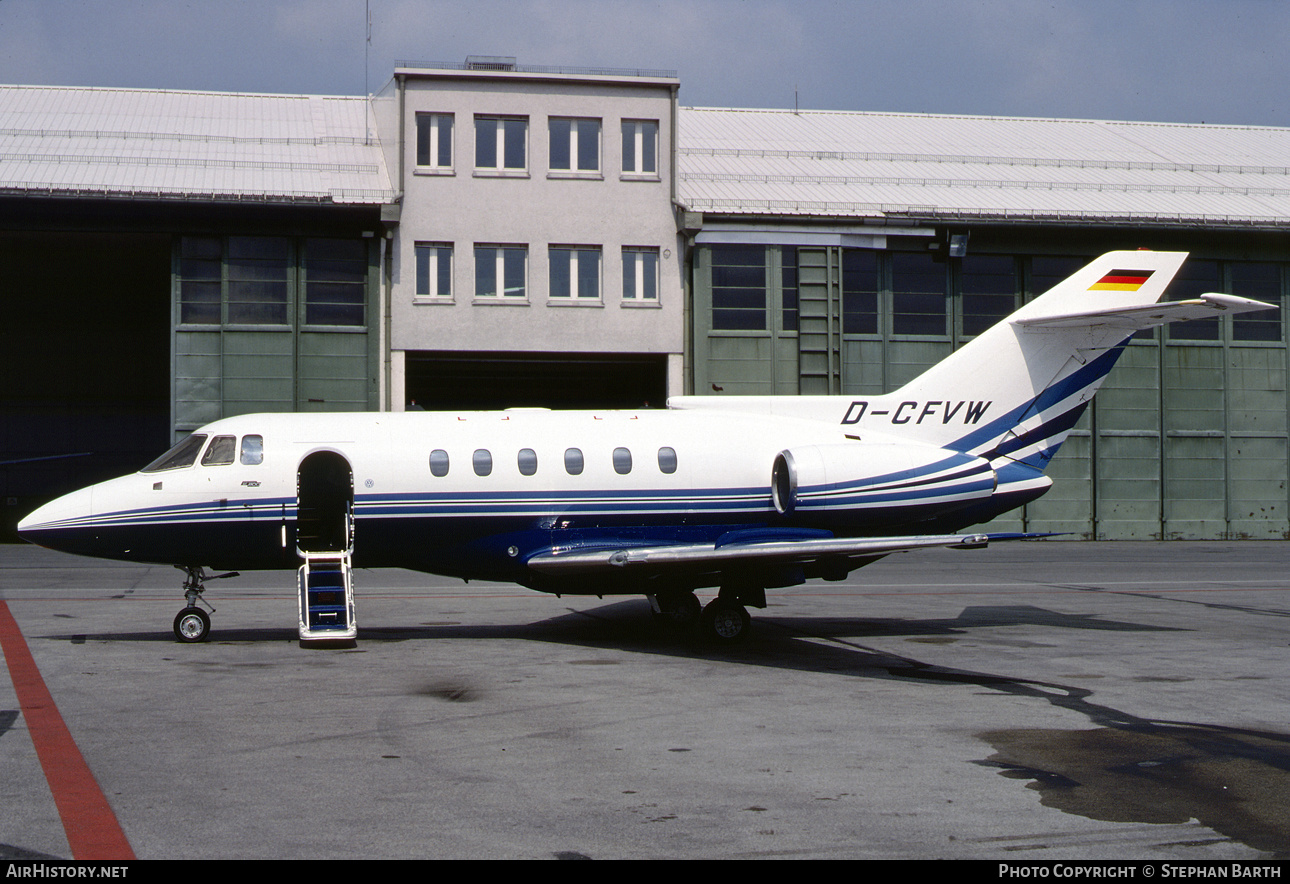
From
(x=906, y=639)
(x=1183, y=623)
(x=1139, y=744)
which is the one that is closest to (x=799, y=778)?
(x=1139, y=744)

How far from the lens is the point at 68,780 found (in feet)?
27.9

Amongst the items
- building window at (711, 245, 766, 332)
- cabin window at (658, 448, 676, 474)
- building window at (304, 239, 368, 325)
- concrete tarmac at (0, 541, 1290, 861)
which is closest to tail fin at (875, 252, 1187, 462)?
concrete tarmac at (0, 541, 1290, 861)

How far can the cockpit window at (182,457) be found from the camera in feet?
53.4

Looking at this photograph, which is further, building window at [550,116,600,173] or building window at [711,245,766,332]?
building window at [711,245,766,332]

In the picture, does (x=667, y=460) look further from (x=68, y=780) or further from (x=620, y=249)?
(x=620, y=249)

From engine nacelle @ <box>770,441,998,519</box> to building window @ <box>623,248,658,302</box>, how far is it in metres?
21.2

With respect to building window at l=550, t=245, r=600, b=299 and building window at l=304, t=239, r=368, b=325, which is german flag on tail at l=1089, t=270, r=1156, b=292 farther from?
building window at l=304, t=239, r=368, b=325

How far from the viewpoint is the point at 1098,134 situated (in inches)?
1863

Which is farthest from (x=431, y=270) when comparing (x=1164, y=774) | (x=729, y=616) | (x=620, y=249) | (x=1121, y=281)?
(x=1164, y=774)

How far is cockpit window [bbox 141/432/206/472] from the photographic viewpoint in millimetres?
16281

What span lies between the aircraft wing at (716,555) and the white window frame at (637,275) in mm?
22246

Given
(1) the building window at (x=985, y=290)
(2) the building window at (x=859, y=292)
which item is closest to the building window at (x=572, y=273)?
(2) the building window at (x=859, y=292)

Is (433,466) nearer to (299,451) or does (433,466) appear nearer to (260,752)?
(299,451)

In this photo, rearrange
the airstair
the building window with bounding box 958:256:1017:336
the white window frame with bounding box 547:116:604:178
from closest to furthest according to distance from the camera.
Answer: the airstair, the white window frame with bounding box 547:116:604:178, the building window with bounding box 958:256:1017:336
